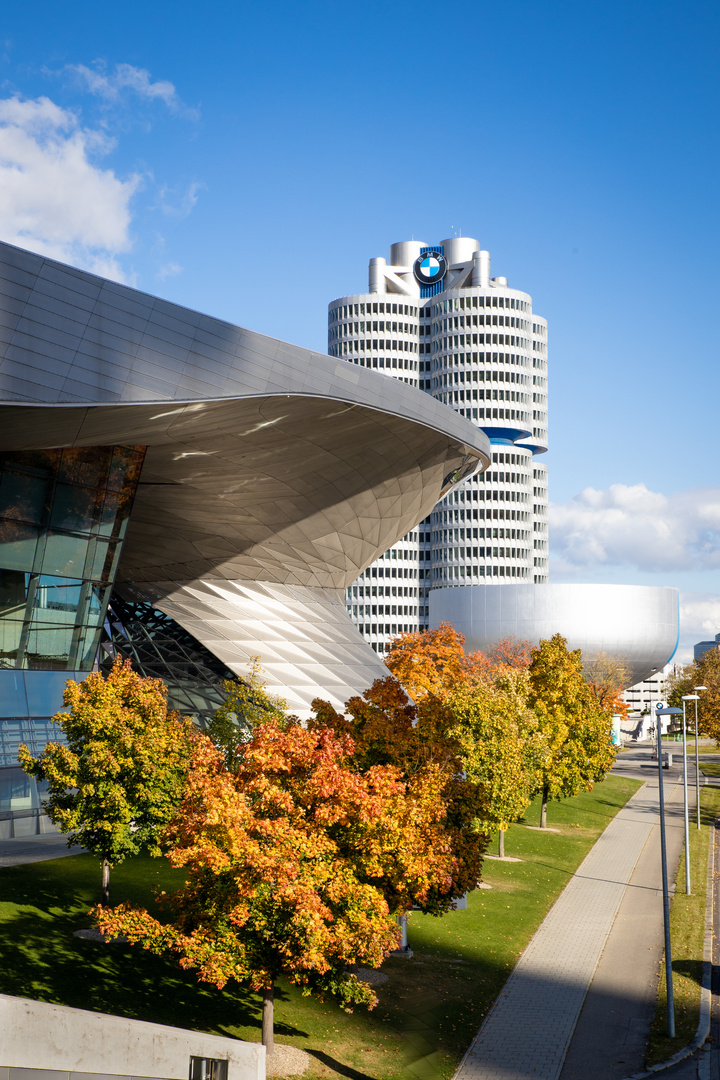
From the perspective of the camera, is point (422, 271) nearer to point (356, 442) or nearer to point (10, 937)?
point (356, 442)

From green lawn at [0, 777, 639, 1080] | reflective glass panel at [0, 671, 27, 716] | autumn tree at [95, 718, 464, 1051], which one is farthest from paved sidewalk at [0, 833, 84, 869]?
autumn tree at [95, 718, 464, 1051]

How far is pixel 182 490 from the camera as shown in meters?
38.4

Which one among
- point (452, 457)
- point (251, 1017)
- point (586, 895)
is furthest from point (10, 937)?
point (452, 457)

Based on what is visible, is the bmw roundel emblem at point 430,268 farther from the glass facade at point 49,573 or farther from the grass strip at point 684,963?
the glass facade at point 49,573

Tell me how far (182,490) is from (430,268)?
479 feet

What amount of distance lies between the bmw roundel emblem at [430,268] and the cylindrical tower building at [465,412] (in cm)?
543

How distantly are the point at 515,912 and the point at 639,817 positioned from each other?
25.2m

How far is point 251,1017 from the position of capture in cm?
1731

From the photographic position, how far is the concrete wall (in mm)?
7664

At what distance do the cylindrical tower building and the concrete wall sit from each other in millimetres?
143972

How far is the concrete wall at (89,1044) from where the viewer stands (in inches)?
302

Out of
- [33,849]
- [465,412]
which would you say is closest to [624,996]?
[33,849]

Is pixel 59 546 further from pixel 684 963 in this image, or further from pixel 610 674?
pixel 610 674

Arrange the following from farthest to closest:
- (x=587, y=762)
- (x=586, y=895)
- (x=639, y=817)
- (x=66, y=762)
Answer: (x=639, y=817) < (x=587, y=762) < (x=586, y=895) < (x=66, y=762)
